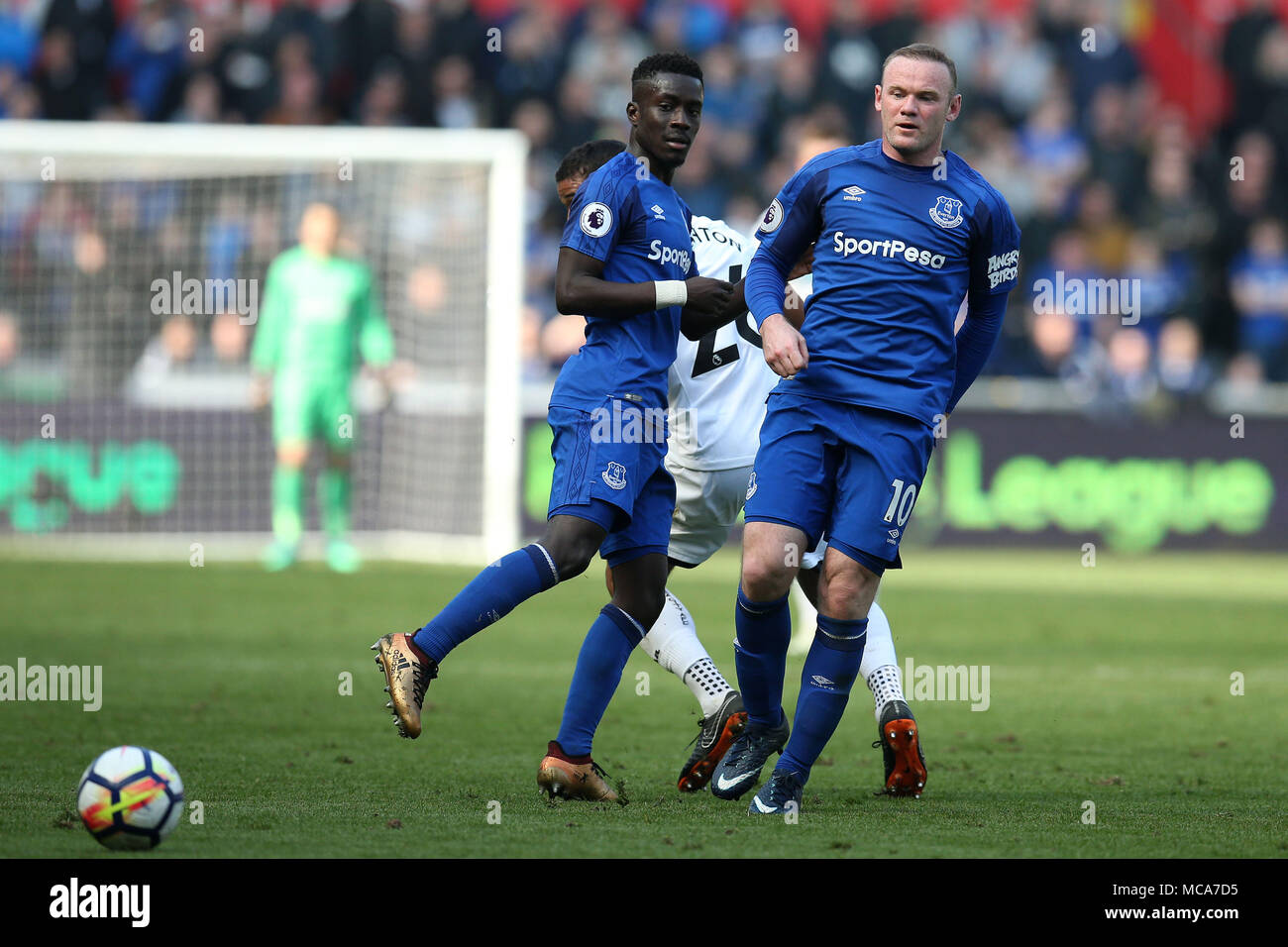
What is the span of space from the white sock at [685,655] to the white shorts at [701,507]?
0.31 meters

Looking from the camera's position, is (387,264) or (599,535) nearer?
(599,535)

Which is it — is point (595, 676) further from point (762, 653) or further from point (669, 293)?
point (669, 293)

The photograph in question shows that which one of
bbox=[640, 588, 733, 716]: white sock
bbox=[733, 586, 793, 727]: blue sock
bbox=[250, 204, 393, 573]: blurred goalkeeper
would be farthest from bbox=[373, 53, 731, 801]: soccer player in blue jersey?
bbox=[250, 204, 393, 573]: blurred goalkeeper

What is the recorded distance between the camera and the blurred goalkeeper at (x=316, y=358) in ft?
45.8

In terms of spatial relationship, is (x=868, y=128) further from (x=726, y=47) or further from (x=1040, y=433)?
(x=1040, y=433)

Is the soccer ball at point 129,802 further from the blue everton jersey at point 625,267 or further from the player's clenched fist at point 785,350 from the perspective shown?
the player's clenched fist at point 785,350

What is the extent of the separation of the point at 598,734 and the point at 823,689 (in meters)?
2.00

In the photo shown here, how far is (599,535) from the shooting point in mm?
5449

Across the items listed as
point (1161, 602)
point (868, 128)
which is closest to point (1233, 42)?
point (868, 128)

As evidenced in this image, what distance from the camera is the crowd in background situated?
55.6 feet

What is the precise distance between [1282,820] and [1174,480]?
38.2ft

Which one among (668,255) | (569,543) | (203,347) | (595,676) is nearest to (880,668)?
(595,676)

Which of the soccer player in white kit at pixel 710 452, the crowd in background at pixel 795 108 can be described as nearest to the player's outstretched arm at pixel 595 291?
the soccer player in white kit at pixel 710 452

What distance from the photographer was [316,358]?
14.4 m
